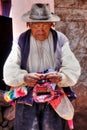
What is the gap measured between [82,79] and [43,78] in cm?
152

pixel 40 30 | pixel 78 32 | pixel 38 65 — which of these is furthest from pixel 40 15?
pixel 78 32

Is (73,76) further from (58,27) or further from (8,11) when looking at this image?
(8,11)

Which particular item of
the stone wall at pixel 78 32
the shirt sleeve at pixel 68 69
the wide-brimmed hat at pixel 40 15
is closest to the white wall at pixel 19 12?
the stone wall at pixel 78 32

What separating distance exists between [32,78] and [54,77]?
0.48 feet

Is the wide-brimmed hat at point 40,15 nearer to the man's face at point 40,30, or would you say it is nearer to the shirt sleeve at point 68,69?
the man's face at point 40,30

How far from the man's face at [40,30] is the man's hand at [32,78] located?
0.26 m

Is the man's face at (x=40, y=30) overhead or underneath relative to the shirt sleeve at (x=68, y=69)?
overhead

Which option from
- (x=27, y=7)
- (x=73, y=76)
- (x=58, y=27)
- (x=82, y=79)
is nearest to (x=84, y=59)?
(x=82, y=79)

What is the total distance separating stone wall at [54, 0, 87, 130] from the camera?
11.1 feet

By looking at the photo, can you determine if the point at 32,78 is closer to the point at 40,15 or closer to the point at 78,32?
the point at 40,15

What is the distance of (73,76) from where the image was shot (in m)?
2.16

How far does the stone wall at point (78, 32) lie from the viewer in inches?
134

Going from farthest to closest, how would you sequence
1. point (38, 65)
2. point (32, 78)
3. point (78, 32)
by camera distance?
point (78, 32)
point (38, 65)
point (32, 78)

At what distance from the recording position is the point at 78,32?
347 cm
